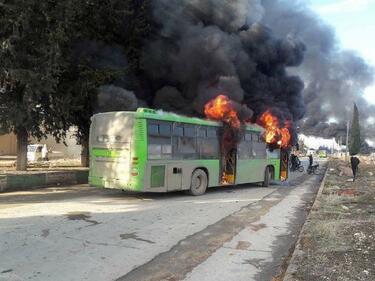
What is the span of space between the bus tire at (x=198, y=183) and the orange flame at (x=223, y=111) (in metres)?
2.32

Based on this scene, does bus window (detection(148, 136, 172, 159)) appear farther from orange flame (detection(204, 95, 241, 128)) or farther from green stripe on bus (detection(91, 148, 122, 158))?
orange flame (detection(204, 95, 241, 128))

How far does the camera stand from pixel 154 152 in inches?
597

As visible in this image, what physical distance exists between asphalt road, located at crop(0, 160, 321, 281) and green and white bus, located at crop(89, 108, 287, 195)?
2.05ft

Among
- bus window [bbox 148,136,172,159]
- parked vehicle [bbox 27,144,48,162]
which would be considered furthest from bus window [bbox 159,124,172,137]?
parked vehicle [bbox 27,144,48,162]

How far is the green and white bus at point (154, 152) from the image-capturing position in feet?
48.7

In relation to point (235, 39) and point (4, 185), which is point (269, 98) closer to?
point (235, 39)

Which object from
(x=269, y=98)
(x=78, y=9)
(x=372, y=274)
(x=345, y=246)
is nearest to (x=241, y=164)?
(x=269, y=98)

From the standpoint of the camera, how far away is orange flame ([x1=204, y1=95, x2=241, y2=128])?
61.0 ft

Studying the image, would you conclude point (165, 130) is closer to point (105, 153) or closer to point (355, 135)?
point (105, 153)

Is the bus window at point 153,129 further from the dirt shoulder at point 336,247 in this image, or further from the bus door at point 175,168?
the dirt shoulder at point 336,247

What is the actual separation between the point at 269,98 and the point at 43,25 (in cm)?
989

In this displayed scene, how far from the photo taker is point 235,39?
21.5 m

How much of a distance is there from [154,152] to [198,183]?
8.77 feet

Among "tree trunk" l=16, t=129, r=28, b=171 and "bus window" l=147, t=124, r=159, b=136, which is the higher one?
"bus window" l=147, t=124, r=159, b=136
